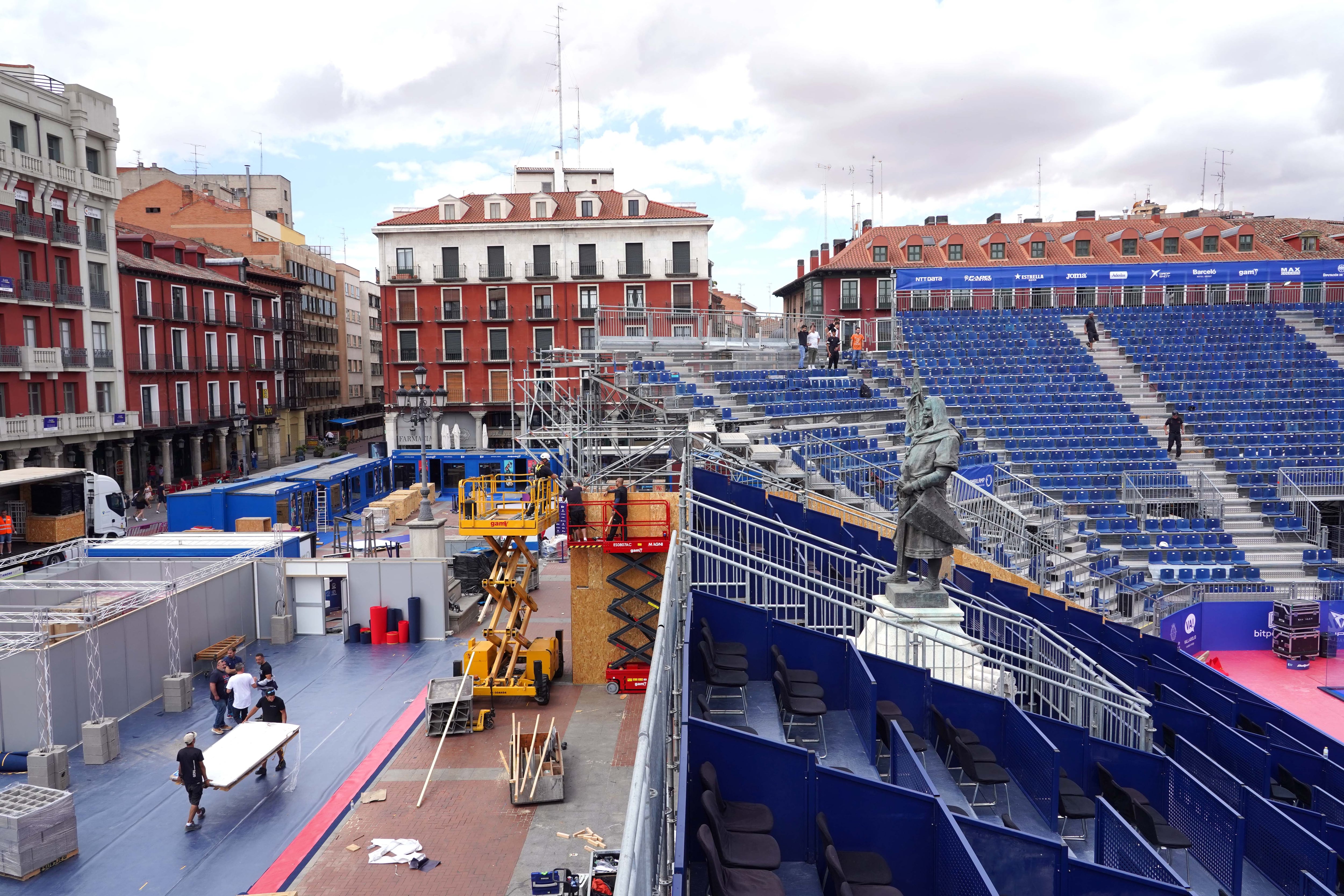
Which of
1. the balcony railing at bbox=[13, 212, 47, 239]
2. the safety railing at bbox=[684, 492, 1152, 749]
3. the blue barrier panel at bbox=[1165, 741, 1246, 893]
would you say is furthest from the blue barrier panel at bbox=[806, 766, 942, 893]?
the balcony railing at bbox=[13, 212, 47, 239]

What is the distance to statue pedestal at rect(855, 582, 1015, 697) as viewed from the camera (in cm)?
1071

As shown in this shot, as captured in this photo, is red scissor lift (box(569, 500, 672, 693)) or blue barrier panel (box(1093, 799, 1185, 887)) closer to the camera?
blue barrier panel (box(1093, 799, 1185, 887))

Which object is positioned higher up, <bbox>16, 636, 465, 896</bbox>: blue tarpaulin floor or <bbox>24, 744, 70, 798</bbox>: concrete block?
<bbox>24, 744, 70, 798</bbox>: concrete block

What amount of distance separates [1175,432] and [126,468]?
1689 inches

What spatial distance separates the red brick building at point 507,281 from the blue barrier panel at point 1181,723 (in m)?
40.3

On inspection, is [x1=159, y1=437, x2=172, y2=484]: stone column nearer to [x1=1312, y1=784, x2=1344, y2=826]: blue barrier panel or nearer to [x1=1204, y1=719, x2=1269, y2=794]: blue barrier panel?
[x1=1204, y1=719, x2=1269, y2=794]: blue barrier panel

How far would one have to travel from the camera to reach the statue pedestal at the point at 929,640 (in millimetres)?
10711

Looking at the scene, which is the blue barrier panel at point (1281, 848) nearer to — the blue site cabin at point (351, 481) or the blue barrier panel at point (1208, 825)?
the blue barrier panel at point (1208, 825)

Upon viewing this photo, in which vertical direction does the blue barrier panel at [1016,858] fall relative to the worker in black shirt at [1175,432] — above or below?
below

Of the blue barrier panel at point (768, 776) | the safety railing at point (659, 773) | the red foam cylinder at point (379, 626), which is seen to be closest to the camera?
the safety railing at point (659, 773)

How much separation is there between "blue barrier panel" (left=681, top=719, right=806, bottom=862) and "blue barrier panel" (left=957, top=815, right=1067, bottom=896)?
1.24 metres

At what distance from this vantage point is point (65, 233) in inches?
1444

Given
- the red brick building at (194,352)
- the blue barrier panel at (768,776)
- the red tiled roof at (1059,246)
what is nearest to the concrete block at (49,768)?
the blue barrier panel at (768,776)

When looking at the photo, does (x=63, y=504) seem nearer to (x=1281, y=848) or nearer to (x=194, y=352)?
(x=194, y=352)
